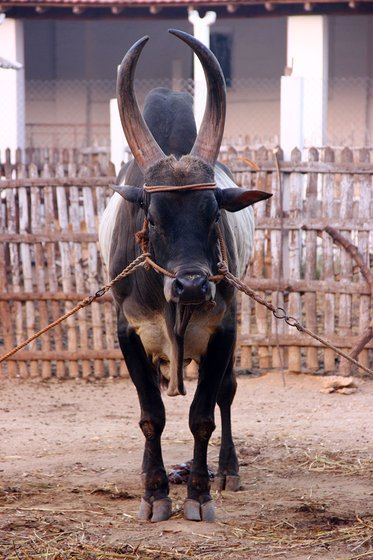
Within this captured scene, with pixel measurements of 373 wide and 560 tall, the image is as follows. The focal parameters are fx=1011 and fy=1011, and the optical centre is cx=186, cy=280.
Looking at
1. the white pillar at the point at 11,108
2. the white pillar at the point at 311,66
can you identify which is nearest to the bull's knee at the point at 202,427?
the white pillar at the point at 311,66

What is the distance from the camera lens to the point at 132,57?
4875 mm

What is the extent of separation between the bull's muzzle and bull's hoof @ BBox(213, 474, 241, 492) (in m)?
1.69

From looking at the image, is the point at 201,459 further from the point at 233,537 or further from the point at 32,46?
the point at 32,46

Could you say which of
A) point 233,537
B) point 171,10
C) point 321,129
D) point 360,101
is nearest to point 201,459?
point 233,537

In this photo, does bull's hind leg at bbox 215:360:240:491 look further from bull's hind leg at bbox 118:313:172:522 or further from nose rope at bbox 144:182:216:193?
nose rope at bbox 144:182:216:193

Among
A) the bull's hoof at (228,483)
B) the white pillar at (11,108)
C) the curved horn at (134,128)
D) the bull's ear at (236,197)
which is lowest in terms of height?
the bull's hoof at (228,483)

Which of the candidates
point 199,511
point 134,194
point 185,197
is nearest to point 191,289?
point 185,197

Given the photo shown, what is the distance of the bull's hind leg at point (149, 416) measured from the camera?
16.8 feet

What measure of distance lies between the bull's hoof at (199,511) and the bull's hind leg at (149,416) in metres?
0.11

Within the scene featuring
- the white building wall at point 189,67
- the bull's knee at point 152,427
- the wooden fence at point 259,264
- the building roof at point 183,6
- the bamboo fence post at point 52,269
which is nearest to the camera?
the bull's knee at point 152,427

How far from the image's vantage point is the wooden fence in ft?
28.5

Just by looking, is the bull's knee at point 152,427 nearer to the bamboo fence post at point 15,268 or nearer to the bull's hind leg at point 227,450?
the bull's hind leg at point 227,450

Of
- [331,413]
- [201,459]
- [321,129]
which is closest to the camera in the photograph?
[201,459]

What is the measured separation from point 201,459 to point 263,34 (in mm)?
16872
